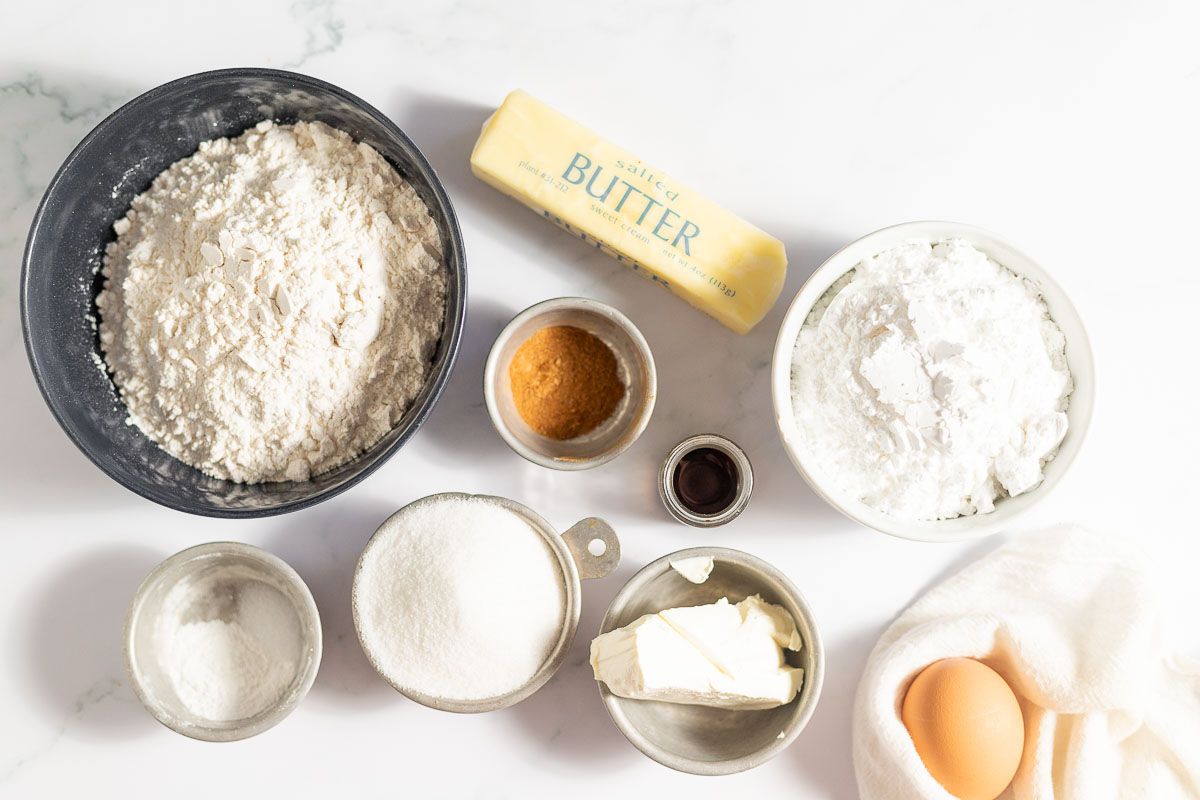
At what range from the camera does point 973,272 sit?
1095mm

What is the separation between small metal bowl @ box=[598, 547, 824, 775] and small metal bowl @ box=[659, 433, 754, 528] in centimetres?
6

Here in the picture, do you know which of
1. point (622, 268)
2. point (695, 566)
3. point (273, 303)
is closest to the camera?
point (273, 303)

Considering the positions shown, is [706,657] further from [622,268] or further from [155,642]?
[155,642]

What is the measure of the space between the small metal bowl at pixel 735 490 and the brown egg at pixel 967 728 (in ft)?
1.18

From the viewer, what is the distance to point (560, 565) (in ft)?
3.82

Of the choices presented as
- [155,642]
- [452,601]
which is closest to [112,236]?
[155,642]

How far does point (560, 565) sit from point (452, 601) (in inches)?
6.2

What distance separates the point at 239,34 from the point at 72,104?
10.3 inches

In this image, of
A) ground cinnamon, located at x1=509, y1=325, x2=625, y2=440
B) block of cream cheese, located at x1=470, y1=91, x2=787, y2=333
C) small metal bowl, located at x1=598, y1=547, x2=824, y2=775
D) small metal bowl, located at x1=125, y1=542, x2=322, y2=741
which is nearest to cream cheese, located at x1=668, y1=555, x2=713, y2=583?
small metal bowl, located at x1=598, y1=547, x2=824, y2=775

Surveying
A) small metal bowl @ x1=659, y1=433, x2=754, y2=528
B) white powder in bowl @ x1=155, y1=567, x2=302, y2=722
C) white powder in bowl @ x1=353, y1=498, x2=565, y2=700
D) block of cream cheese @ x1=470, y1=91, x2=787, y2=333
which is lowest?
white powder in bowl @ x1=155, y1=567, x2=302, y2=722

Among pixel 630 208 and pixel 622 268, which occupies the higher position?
pixel 630 208

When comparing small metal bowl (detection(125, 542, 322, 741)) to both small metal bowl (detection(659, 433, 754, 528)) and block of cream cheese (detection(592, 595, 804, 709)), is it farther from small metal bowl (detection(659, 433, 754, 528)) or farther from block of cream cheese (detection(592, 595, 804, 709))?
small metal bowl (detection(659, 433, 754, 528))

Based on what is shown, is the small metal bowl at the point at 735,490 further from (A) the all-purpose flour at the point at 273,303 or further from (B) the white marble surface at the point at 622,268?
(A) the all-purpose flour at the point at 273,303

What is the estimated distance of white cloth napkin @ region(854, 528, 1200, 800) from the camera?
1.19m
